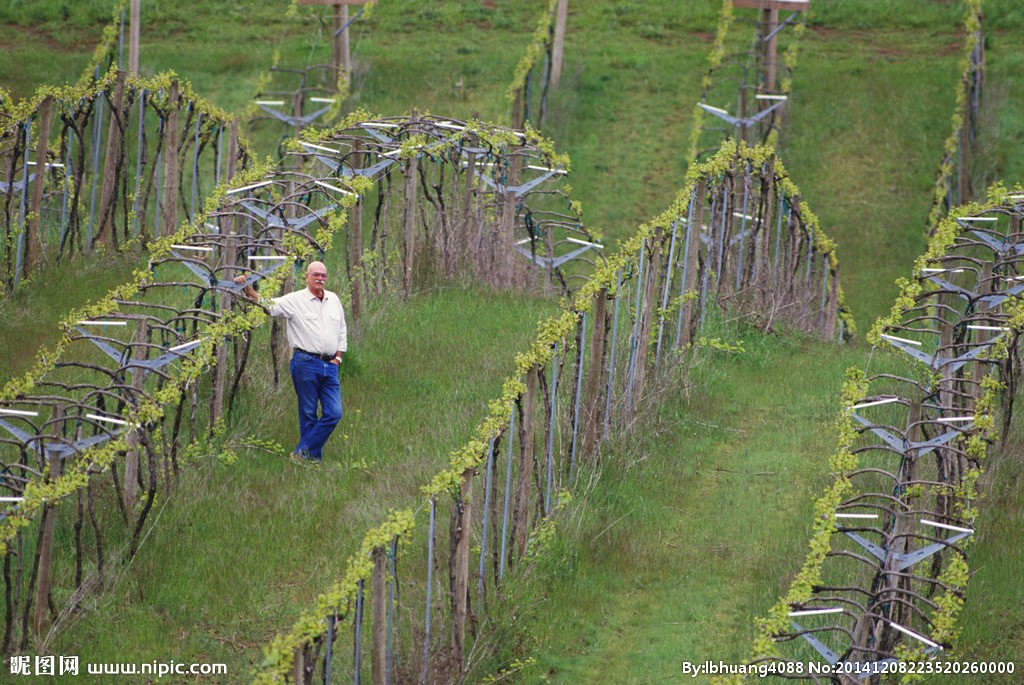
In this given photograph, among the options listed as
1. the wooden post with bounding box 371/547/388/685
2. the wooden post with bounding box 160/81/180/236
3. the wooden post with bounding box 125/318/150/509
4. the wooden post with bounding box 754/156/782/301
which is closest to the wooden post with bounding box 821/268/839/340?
the wooden post with bounding box 754/156/782/301

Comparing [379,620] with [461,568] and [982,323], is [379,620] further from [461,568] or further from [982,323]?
[982,323]

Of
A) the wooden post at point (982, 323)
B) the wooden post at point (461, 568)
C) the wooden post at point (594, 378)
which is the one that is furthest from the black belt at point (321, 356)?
the wooden post at point (982, 323)

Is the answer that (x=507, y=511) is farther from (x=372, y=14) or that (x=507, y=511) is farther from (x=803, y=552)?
(x=372, y=14)

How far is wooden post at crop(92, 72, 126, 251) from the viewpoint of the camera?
14844 millimetres

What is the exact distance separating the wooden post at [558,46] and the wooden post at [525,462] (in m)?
14.6

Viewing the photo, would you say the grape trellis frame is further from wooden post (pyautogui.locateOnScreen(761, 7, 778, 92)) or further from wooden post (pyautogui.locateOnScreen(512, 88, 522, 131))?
wooden post (pyautogui.locateOnScreen(761, 7, 778, 92))

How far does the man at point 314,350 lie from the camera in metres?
10.6

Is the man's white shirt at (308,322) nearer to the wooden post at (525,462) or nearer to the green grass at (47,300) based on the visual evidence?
the wooden post at (525,462)

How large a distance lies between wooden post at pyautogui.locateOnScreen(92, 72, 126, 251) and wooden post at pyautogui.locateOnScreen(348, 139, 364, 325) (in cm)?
247

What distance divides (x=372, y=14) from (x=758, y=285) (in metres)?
12.5

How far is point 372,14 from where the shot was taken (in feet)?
84.0

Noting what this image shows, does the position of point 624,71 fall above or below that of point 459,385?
above

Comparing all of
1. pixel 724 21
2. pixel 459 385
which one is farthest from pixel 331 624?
pixel 724 21

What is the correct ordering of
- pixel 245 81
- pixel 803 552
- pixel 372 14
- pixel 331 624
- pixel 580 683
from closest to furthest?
pixel 331 624
pixel 580 683
pixel 803 552
pixel 245 81
pixel 372 14
